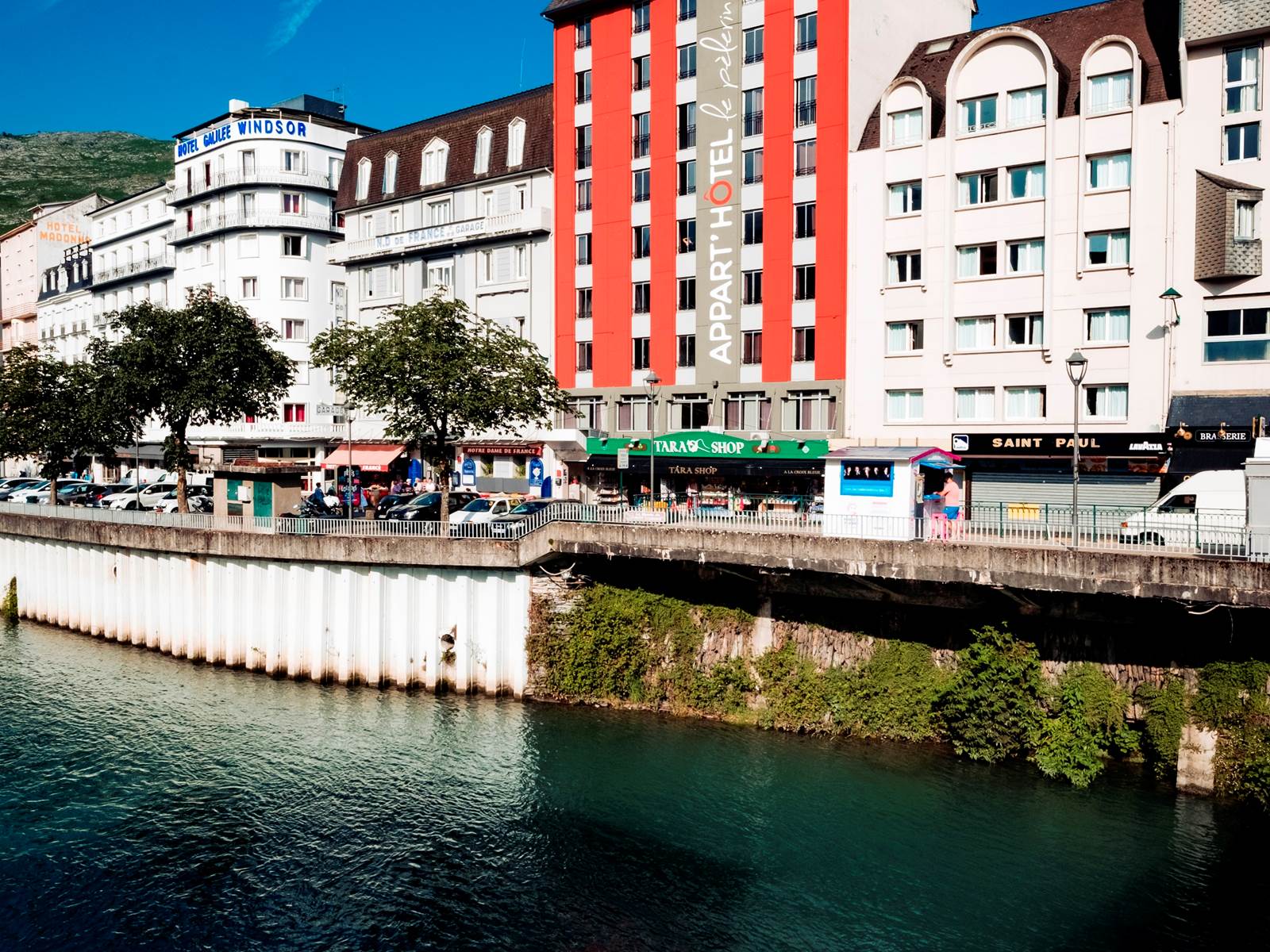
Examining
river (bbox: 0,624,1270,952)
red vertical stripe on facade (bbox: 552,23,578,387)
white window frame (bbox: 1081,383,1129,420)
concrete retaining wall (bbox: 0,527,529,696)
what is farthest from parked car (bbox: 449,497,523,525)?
white window frame (bbox: 1081,383,1129,420)

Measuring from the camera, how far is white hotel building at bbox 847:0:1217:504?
42.5 m

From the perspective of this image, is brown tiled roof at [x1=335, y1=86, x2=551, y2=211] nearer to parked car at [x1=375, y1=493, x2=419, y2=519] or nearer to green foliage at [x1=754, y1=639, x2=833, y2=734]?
parked car at [x1=375, y1=493, x2=419, y2=519]

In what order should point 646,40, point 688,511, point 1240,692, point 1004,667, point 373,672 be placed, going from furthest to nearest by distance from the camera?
1. point 646,40
2. point 373,672
3. point 688,511
4. point 1004,667
5. point 1240,692

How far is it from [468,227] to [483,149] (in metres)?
5.19

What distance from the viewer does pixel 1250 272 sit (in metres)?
40.2

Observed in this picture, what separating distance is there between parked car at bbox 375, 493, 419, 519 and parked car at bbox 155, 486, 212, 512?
10079 mm

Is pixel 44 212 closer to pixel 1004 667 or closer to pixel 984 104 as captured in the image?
pixel 984 104

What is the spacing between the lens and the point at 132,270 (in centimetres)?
8844

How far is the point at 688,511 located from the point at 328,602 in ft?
50.9

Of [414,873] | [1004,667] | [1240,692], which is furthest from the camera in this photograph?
[1004,667]

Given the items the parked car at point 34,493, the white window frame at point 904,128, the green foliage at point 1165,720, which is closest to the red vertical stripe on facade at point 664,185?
the white window frame at point 904,128

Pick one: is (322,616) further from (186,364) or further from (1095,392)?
(1095,392)

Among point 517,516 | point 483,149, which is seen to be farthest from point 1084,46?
point 483,149

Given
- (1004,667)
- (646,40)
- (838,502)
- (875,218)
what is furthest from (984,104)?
(1004,667)
